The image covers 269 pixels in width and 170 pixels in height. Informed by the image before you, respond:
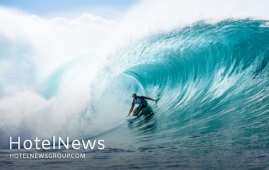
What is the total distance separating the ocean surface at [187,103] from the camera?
4219 millimetres

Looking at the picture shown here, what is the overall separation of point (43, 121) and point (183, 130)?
4801 millimetres

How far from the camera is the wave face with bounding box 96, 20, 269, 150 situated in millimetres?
5836

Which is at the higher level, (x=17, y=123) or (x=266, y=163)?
(x=17, y=123)

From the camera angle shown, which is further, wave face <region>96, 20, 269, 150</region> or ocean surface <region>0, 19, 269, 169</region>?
wave face <region>96, 20, 269, 150</region>

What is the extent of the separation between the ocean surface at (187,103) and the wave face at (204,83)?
0.02 m

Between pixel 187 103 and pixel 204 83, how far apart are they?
3.67 ft

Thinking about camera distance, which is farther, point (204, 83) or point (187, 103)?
point (204, 83)

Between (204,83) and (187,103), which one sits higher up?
(204,83)

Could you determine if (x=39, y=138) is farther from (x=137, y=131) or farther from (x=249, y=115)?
(x=249, y=115)

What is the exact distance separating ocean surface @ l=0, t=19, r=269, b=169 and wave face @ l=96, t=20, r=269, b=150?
0.07ft

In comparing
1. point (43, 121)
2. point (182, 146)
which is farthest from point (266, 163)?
point (43, 121)

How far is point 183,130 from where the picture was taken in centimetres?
654

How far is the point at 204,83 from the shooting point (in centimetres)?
956

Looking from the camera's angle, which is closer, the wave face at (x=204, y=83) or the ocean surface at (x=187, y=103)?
the ocean surface at (x=187, y=103)
